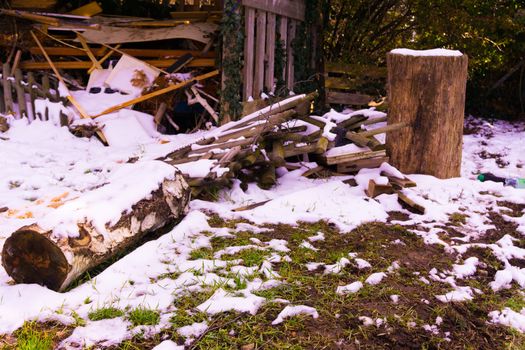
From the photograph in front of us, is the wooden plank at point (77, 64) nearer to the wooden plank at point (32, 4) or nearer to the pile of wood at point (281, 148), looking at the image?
the wooden plank at point (32, 4)

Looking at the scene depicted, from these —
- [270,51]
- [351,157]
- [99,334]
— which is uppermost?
[270,51]

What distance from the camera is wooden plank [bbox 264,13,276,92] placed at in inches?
363

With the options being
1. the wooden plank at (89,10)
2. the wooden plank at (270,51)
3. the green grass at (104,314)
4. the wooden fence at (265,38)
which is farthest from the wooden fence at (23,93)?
the green grass at (104,314)

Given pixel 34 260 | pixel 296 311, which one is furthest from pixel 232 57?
pixel 296 311

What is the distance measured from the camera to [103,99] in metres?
9.49

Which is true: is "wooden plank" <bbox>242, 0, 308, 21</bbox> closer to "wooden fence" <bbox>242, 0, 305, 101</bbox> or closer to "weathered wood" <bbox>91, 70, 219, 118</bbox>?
"wooden fence" <bbox>242, 0, 305, 101</bbox>

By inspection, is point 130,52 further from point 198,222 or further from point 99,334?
point 99,334

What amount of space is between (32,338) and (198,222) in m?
2.07

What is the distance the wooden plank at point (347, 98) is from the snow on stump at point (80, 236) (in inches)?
301

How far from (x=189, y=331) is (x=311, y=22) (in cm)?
892

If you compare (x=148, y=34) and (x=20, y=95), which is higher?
(x=148, y=34)

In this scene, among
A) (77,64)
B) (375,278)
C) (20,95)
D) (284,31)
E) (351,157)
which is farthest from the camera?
(77,64)

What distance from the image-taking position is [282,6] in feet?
31.1

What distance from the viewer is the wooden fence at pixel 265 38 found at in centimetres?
864
